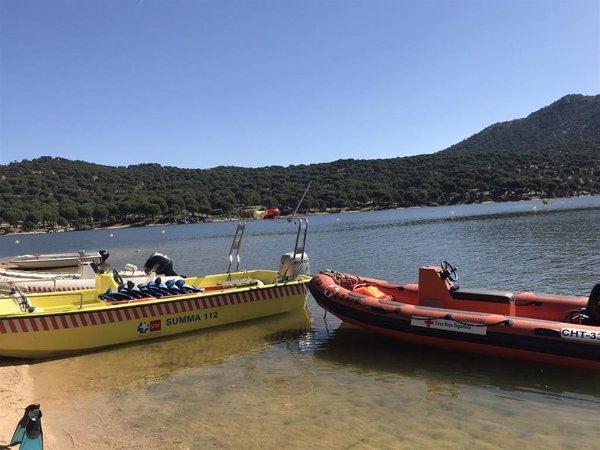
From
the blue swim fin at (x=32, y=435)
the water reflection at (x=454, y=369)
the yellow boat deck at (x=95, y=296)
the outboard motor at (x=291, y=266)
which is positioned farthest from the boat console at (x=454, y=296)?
the blue swim fin at (x=32, y=435)

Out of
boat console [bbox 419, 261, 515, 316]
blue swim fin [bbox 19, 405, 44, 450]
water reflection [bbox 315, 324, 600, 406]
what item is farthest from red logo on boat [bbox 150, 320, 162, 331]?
boat console [bbox 419, 261, 515, 316]

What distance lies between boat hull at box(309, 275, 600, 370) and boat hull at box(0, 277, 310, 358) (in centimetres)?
199

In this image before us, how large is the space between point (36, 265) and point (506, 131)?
137m

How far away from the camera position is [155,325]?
8695 mm

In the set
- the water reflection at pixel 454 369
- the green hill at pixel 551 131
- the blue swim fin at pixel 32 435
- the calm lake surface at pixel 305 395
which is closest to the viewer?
the blue swim fin at pixel 32 435

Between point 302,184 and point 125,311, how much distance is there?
9745 centimetres

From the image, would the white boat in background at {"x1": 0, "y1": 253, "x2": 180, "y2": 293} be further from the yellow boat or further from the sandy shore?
the sandy shore

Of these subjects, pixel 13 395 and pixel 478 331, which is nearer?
pixel 13 395

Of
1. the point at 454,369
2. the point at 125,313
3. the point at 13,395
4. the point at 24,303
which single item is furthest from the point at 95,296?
the point at 454,369

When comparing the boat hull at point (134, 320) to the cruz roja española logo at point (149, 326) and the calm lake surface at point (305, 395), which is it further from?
the calm lake surface at point (305, 395)

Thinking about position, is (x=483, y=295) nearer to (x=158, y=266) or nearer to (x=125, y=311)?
(x=125, y=311)

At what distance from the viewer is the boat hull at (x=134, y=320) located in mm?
7480

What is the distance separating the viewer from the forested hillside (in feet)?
267

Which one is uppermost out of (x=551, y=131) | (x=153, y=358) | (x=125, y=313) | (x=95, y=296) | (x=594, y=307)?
(x=551, y=131)
